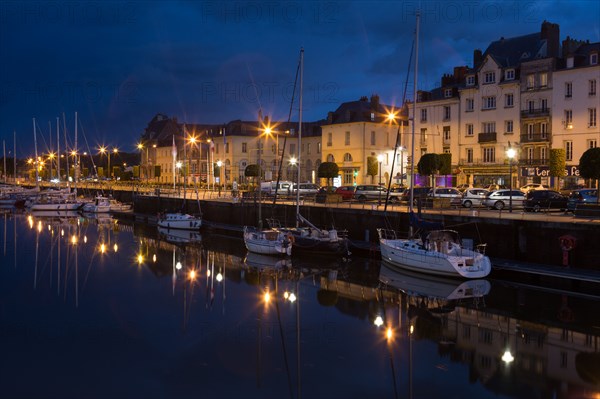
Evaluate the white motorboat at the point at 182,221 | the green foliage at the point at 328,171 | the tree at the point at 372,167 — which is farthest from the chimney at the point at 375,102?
the white motorboat at the point at 182,221

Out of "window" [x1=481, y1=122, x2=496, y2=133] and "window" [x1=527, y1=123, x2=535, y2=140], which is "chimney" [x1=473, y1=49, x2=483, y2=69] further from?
"window" [x1=527, y1=123, x2=535, y2=140]

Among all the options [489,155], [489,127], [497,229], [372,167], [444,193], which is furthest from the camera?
[372,167]

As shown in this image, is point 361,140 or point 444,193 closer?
point 444,193

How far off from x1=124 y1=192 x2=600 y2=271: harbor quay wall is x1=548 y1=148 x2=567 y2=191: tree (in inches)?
953

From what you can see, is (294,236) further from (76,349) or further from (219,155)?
(219,155)

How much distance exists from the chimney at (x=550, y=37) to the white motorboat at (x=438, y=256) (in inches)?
1459

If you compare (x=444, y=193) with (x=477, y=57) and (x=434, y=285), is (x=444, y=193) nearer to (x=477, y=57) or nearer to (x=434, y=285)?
(x=434, y=285)

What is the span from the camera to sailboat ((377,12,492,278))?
2816cm

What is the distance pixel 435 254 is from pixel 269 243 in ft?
38.3

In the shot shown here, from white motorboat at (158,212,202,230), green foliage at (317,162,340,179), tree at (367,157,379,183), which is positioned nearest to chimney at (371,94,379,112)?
tree at (367,157,379,183)

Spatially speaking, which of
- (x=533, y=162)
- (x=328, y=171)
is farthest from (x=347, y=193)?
(x=533, y=162)

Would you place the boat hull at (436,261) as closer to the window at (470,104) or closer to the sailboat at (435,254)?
the sailboat at (435,254)

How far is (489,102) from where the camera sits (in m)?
64.4

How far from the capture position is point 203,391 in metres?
15.3
